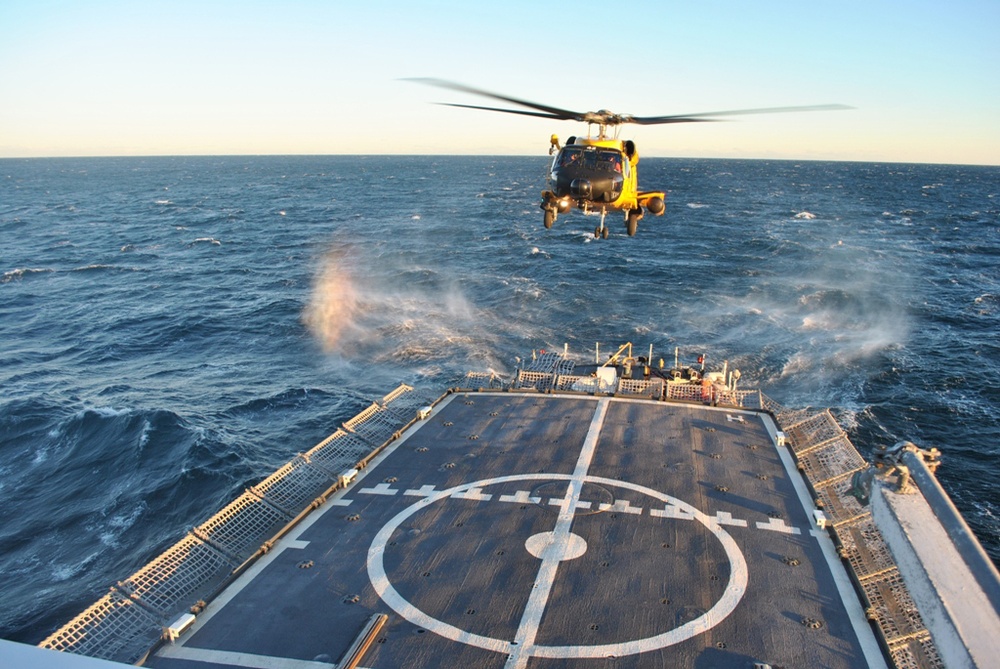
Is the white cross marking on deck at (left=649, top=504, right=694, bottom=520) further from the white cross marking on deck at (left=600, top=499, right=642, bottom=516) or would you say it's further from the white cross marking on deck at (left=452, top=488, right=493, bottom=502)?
the white cross marking on deck at (left=452, top=488, right=493, bottom=502)

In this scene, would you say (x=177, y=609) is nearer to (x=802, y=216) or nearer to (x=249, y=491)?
(x=249, y=491)

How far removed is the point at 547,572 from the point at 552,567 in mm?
337

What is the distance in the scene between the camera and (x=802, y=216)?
510 feet

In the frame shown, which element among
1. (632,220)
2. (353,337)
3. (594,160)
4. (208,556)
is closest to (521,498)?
(208,556)

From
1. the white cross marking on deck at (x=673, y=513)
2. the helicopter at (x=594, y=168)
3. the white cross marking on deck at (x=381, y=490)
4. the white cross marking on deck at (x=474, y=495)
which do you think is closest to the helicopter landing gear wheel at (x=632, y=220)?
the helicopter at (x=594, y=168)

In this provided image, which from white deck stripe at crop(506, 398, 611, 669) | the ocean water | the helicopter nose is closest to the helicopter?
the helicopter nose

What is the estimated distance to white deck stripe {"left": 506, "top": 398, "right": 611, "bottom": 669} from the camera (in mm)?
18984

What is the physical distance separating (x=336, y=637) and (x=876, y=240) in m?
130

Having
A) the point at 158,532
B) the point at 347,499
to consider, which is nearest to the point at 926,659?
the point at 347,499

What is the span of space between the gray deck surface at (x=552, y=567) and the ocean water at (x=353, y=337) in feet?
53.3

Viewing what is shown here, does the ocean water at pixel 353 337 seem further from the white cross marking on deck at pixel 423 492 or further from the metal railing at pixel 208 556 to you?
the white cross marking on deck at pixel 423 492

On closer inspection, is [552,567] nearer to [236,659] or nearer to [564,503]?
[564,503]

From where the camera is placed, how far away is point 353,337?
227 feet

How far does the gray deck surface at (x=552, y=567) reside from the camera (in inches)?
752
